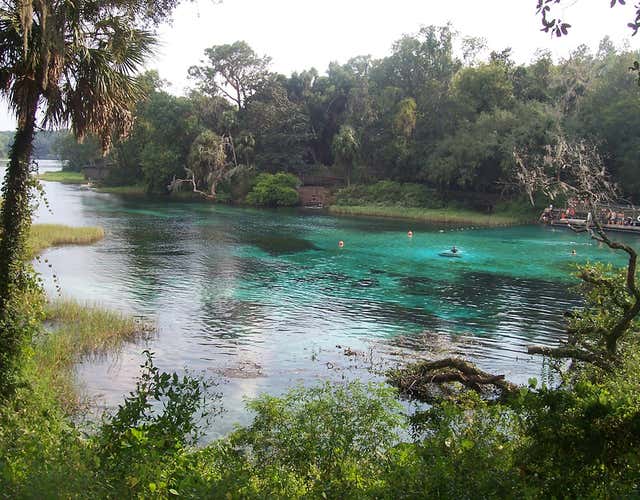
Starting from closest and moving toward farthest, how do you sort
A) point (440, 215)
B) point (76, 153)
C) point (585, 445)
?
point (585, 445) → point (440, 215) → point (76, 153)

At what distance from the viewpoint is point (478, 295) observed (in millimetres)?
26875

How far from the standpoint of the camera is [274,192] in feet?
232

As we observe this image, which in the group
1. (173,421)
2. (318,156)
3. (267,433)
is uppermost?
(318,156)

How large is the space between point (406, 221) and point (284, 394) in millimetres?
46574

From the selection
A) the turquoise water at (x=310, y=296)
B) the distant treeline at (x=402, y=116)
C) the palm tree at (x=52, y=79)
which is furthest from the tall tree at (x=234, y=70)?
the palm tree at (x=52, y=79)

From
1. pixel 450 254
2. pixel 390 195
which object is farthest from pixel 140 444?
pixel 390 195

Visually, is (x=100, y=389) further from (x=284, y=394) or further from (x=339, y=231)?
(x=339, y=231)

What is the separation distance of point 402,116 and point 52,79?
203 feet

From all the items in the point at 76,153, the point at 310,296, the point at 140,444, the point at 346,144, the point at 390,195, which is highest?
the point at 346,144

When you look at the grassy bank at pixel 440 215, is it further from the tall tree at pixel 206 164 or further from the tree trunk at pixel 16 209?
the tree trunk at pixel 16 209

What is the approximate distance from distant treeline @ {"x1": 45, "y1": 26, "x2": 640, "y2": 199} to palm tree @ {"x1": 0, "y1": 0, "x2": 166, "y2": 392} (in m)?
49.9

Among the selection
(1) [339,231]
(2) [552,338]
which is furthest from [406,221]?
(2) [552,338]

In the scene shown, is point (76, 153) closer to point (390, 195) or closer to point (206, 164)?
point (206, 164)

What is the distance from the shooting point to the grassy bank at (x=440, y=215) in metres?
57.7
